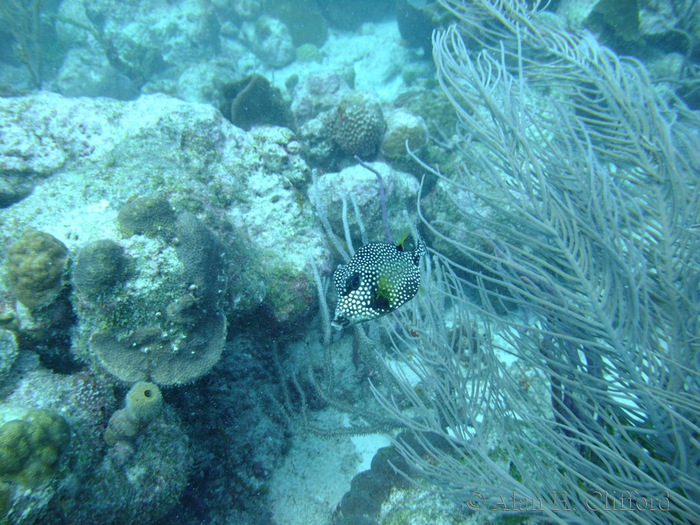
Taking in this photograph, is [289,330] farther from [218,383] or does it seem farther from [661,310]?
[661,310]

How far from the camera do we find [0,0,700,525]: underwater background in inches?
84.6

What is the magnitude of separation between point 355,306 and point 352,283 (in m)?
A: 0.18

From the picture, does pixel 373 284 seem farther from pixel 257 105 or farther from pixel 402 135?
pixel 257 105

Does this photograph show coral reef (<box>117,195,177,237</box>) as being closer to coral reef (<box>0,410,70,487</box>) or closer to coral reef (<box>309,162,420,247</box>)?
coral reef (<box>0,410,70,487</box>)

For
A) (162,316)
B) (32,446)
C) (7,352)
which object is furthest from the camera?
(162,316)

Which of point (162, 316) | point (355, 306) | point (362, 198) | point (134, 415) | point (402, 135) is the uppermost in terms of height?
point (402, 135)

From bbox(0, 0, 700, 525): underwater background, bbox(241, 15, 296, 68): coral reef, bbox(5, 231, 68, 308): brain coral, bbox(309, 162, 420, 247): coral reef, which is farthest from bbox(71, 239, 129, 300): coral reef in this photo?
bbox(241, 15, 296, 68): coral reef

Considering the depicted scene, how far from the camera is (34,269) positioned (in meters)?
2.60

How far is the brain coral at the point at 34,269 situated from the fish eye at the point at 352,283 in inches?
97.8

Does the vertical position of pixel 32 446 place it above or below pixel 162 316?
below

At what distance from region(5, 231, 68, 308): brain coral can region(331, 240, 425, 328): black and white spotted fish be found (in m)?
2.42

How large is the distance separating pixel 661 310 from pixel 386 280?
2004 millimetres

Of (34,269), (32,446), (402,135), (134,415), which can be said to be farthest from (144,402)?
(402,135)

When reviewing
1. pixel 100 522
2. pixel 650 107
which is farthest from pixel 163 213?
pixel 650 107
